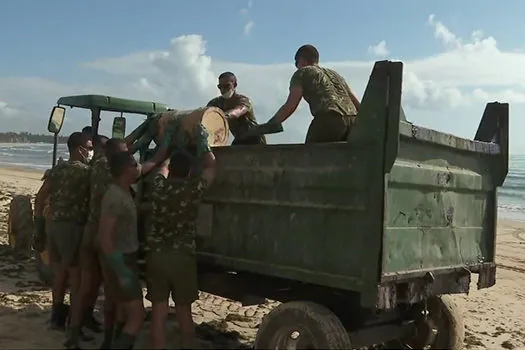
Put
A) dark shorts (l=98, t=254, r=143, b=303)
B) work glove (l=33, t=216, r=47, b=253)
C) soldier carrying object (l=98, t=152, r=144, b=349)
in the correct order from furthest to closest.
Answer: work glove (l=33, t=216, r=47, b=253) < dark shorts (l=98, t=254, r=143, b=303) < soldier carrying object (l=98, t=152, r=144, b=349)

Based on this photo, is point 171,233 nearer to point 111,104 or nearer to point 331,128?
point 331,128

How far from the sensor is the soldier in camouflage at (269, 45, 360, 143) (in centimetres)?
474

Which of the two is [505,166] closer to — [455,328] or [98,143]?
[455,328]

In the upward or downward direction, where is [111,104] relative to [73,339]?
upward

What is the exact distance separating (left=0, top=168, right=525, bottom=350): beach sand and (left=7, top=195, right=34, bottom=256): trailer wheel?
274 millimetres

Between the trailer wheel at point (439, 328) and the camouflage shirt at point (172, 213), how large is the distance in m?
2.20

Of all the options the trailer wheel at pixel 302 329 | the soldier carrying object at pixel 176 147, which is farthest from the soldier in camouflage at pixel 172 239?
the trailer wheel at pixel 302 329

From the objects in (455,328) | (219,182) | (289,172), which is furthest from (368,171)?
(455,328)

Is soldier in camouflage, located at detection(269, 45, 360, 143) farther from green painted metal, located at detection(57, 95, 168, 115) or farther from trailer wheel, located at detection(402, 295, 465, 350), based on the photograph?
green painted metal, located at detection(57, 95, 168, 115)

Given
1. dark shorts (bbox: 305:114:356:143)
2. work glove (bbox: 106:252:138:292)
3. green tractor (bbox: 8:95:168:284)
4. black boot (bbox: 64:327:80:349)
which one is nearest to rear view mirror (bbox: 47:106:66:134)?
green tractor (bbox: 8:95:168:284)

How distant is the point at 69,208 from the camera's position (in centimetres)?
539

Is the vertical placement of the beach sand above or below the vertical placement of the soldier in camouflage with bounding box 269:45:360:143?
below

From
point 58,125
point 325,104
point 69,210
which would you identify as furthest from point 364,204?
point 58,125

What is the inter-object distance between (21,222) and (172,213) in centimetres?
496
